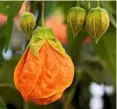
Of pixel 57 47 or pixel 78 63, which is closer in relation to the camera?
pixel 57 47

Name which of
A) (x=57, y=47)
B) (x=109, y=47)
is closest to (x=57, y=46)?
(x=57, y=47)

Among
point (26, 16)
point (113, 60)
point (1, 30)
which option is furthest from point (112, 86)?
point (26, 16)

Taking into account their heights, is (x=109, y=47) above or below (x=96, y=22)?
below

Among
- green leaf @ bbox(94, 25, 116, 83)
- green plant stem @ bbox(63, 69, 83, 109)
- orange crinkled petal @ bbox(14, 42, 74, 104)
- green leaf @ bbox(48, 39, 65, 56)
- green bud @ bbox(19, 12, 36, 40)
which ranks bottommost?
green plant stem @ bbox(63, 69, 83, 109)

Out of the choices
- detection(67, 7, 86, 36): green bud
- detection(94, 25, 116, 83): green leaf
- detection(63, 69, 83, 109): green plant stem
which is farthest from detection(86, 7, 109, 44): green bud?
detection(63, 69, 83, 109): green plant stem

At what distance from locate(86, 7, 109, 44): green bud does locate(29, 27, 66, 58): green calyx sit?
0.22 feet

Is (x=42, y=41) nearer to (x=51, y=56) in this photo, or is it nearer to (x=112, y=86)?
(x=51, y=56)

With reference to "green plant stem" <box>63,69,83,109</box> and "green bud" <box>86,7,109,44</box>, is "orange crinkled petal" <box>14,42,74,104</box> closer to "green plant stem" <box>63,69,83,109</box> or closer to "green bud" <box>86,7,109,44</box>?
"green bud" <box>86,7,109,44</box>

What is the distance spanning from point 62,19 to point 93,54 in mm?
133

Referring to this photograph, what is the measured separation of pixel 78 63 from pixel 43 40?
532 millimetres

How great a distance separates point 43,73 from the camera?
0.77 m

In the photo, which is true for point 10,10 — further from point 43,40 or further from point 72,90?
point 72,90

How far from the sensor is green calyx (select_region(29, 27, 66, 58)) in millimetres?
809

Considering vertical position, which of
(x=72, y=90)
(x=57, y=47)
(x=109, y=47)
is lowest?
(x=72, y=90)
